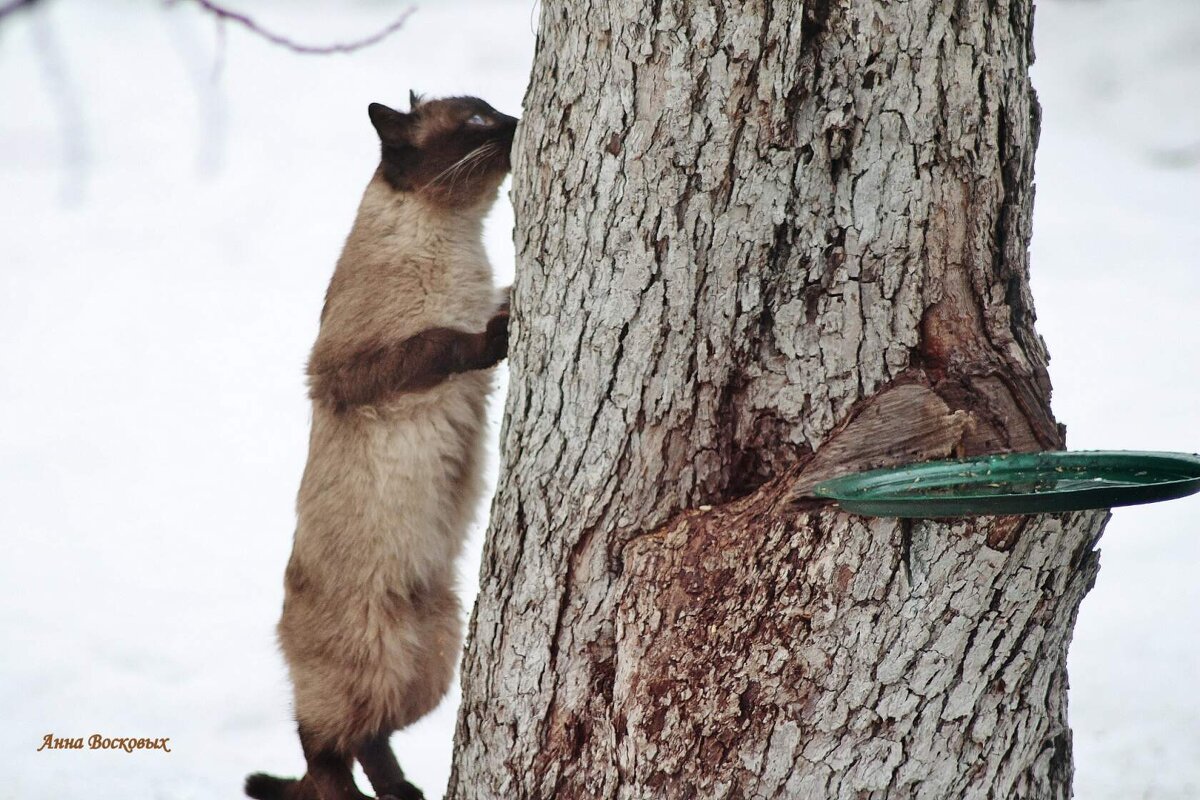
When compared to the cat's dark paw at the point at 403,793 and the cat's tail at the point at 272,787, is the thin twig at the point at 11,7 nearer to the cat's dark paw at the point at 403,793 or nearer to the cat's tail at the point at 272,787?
the cat's dark paw at the point at 403,793

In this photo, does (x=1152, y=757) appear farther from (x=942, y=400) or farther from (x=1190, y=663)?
(x=942, y=400)

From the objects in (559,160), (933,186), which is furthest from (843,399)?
(559,160)

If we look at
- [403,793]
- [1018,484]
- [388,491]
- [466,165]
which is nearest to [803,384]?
[1018,484]

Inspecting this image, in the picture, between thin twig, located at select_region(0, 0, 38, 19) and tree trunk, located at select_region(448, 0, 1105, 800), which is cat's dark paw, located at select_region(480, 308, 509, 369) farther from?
thin twig, located at select_region(0, 0, 38, 19)

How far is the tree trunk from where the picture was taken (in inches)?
68.1

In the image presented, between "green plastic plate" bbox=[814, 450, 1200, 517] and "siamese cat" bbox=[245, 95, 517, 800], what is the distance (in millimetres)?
1128

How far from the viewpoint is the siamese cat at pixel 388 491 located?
2639 millimetres

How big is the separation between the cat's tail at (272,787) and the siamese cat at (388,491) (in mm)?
15

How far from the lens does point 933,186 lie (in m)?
1.76

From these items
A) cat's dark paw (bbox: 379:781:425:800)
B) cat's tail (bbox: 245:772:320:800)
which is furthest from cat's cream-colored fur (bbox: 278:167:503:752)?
cat's tail (bbox: 245:772:320:800)

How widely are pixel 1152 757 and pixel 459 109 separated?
117 inches

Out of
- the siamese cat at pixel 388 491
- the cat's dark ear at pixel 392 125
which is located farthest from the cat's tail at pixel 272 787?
the cat's dark ear at pixel 392 125

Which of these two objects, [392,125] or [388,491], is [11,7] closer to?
[388,491]

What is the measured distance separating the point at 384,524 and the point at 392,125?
3.67ft
